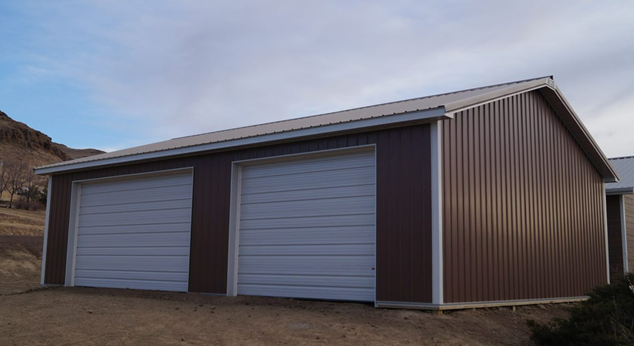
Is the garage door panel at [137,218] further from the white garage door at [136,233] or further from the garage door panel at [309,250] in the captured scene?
the garage door panel at [309,250]

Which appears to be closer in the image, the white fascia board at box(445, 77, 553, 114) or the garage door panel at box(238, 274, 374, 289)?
the white fascia board at box(445, 77, 553, 114)

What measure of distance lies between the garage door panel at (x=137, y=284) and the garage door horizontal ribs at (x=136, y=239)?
0.84m

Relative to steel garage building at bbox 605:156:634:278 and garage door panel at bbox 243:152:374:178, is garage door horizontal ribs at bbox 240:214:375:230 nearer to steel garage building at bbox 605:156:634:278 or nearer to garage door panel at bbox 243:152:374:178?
garage door panel at bbox 243:152:374:178

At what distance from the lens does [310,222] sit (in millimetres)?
10648

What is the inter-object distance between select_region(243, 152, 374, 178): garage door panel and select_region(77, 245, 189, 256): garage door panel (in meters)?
2.44

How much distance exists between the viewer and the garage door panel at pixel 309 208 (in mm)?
10016

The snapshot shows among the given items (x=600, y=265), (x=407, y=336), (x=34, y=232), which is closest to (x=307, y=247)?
(x=407, y=336)

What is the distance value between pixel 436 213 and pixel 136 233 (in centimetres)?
776

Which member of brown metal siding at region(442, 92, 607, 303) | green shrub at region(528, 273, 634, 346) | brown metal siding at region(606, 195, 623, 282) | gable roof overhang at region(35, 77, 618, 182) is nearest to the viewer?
green shrub at region(528, 273, 634, 346)

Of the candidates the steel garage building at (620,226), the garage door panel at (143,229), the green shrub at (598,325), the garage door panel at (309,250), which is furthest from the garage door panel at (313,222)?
the steel garage building at (620,226)

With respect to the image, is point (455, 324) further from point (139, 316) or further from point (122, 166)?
point (122, 166)

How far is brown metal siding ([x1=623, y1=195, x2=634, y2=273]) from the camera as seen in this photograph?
16378 mm

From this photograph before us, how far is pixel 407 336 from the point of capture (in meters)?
7.40

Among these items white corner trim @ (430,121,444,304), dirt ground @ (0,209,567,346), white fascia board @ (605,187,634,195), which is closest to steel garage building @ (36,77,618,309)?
white corner trim @ (430,121,444,304)
